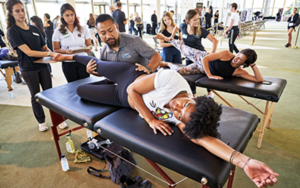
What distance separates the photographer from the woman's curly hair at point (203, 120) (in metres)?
0.96

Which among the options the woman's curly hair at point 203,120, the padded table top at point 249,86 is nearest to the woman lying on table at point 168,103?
the woman's curly hair at point 203,120

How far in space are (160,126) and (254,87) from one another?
119cm

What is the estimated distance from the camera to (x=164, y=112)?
127 cm

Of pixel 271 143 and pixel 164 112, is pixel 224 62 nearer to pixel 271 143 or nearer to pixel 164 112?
pixel 271 143

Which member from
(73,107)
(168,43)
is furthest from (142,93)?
(168,43)

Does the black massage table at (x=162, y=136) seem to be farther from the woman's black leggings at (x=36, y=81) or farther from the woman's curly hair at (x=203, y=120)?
the woman's black leggings at (x=36, y=81)

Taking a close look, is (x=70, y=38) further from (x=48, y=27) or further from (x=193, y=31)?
(x=48, y=27)

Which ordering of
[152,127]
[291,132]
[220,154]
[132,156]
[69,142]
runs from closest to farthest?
[220,154] → [152,127] → [132,156] → [69,142] → [291,132]

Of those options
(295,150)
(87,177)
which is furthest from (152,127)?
(295,150)

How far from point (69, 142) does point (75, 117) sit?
2.12 feet

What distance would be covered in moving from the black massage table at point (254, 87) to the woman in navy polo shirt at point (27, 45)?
1.68m

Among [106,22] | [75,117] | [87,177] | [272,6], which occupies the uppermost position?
[272,6]

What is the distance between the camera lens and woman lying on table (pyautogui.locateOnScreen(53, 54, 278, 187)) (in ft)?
2.90

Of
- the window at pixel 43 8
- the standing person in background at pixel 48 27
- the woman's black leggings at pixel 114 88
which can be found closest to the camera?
the woman's black leggings at pixel 114 88
